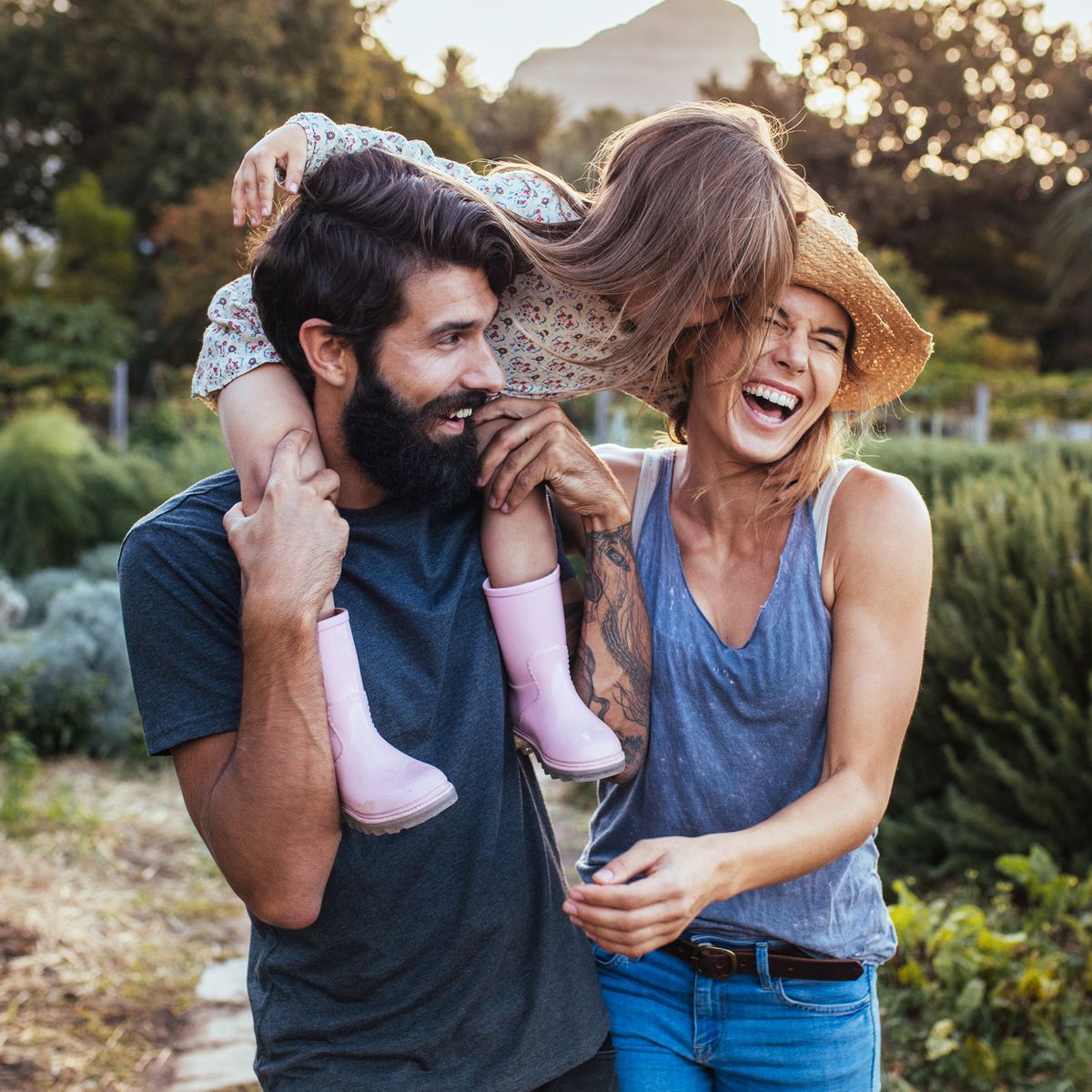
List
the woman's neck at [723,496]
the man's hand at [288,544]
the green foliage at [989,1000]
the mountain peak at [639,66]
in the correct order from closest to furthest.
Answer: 1. the man's hand at [288,544]
2. the woman's neck at [723,496]
3. the green foliage at [989,1000]
4. the mountain peak at [639,66]

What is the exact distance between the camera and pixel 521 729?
2.23m

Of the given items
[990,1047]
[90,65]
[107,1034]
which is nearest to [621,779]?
[990,1047]

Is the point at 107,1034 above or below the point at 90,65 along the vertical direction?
below

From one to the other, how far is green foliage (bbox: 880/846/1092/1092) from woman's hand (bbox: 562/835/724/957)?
6.53 ft

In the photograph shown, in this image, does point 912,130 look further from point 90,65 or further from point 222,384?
point 222,384

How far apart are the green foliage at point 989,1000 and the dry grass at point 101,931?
2.37m

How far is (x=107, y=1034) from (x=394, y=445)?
9.91ft

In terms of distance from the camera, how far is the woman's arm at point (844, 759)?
1804 mm

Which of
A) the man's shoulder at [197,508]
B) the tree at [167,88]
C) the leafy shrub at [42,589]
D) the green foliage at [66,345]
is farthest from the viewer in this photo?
the tree at [167,88]

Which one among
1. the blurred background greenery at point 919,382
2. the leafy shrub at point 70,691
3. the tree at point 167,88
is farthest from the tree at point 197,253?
the leafy shrub at point 70,691

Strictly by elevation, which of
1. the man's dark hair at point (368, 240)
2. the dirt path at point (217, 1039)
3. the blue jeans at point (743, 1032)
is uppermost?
the man's dark hair at point (368, 240)

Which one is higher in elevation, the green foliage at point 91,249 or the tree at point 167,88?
the tree at point 167,88

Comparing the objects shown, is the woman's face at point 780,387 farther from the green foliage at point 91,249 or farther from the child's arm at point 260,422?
the green foliage at point 91,249

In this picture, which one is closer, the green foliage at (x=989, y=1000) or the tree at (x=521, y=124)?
the green foliage at (x=989, y=1000)
